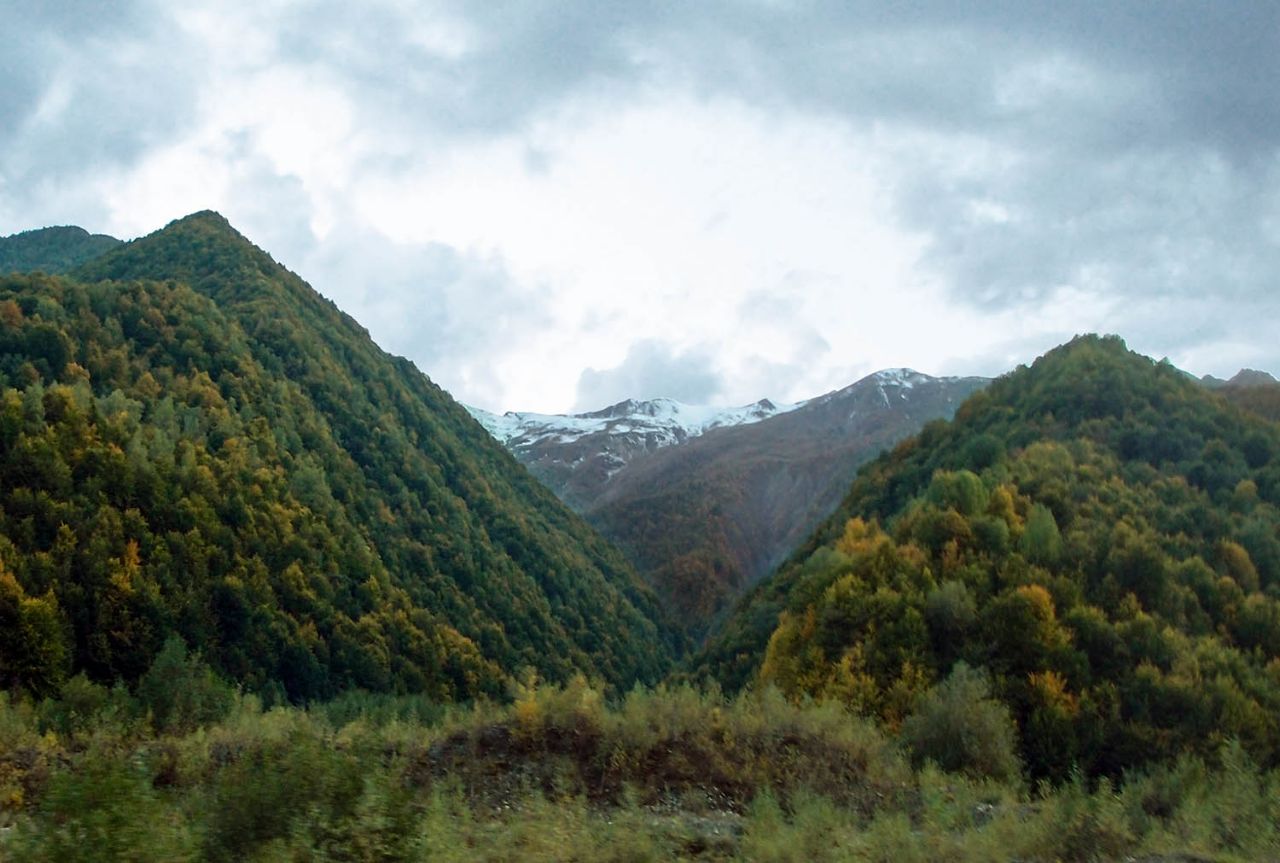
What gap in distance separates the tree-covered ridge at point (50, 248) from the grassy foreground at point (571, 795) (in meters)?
75.9

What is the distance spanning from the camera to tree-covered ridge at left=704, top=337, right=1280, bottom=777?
15.0 meters

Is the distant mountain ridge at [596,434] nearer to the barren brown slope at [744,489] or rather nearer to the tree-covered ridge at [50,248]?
the barren brown slope at [744,489]

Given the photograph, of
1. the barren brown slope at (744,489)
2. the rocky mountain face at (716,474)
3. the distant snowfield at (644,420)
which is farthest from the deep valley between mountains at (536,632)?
the distant snowfield at (644,420)

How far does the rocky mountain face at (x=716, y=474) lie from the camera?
214ft

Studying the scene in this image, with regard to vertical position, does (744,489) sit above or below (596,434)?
below

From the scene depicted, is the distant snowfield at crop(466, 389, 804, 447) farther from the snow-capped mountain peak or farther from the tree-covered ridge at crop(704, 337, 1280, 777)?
the tree-covered ridge at crop(704, 337, 1280, 777)

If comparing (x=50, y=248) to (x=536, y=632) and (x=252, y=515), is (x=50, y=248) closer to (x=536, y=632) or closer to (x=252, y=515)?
(x=536, y=632)

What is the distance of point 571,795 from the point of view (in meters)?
8.62

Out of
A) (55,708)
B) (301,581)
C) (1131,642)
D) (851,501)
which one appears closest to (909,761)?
(1131,642)

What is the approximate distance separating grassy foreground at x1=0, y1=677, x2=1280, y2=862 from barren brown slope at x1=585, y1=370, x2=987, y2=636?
145 ft

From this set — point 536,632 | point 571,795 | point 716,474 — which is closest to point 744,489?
point 716,474

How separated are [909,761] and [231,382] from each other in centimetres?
2745

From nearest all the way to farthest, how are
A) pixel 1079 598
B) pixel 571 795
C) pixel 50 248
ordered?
pixel 571 795, pixel 1079 598, pixel 50 248

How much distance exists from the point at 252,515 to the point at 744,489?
196 feet
